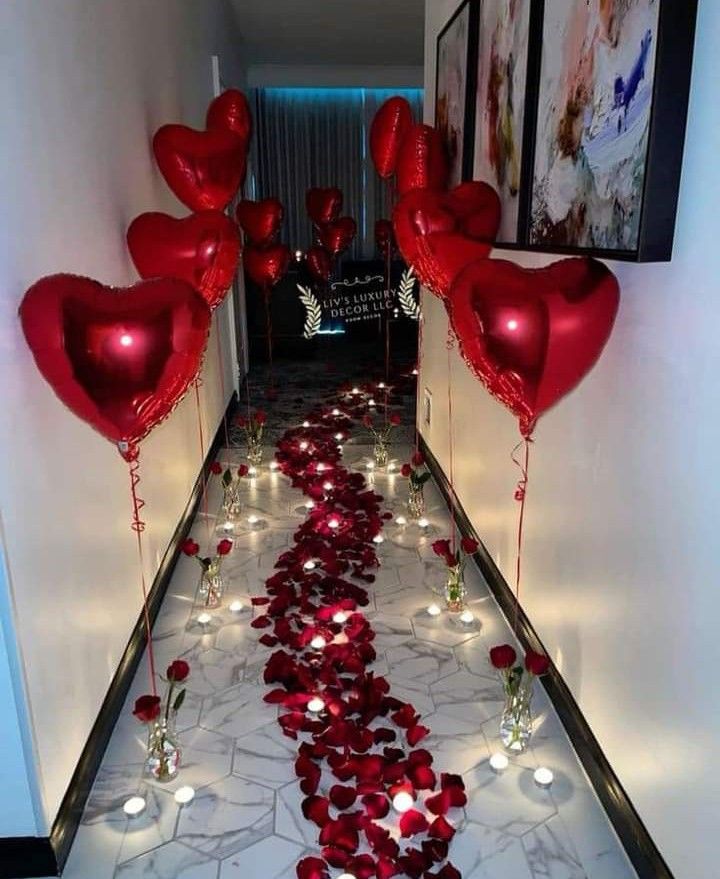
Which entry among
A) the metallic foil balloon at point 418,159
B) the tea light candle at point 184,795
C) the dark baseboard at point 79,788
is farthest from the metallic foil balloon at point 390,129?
the tea light candle at point 184,795

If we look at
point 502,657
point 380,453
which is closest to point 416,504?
point 380,453

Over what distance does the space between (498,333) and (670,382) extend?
32 cm

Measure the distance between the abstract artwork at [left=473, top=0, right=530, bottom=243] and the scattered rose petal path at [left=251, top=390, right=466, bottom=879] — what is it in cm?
124

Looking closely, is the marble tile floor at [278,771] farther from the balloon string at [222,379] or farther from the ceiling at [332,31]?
the ceiling at [332,31]

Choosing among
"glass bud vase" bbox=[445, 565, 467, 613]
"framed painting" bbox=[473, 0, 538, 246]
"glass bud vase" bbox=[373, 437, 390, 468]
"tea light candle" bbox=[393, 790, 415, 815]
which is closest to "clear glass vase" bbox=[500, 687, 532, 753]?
"tea light candle" bbox=[393, 790, 415, 815]

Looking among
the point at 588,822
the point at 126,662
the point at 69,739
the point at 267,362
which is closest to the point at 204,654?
the point at 126,662

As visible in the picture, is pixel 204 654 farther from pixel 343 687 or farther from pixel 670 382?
pixel 670 382

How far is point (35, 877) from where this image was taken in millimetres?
1408

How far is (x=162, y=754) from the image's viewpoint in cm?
167

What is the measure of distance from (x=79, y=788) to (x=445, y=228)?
160cm

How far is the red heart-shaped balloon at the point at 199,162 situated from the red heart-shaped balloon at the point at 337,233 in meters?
2.18

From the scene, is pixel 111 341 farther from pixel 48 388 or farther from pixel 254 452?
pixel 254 452

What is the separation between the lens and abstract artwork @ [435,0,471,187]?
8.23ft

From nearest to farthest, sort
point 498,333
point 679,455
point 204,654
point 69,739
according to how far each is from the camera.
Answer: point 679,455 → point 498,333 → point 69,739 → point 204,654
